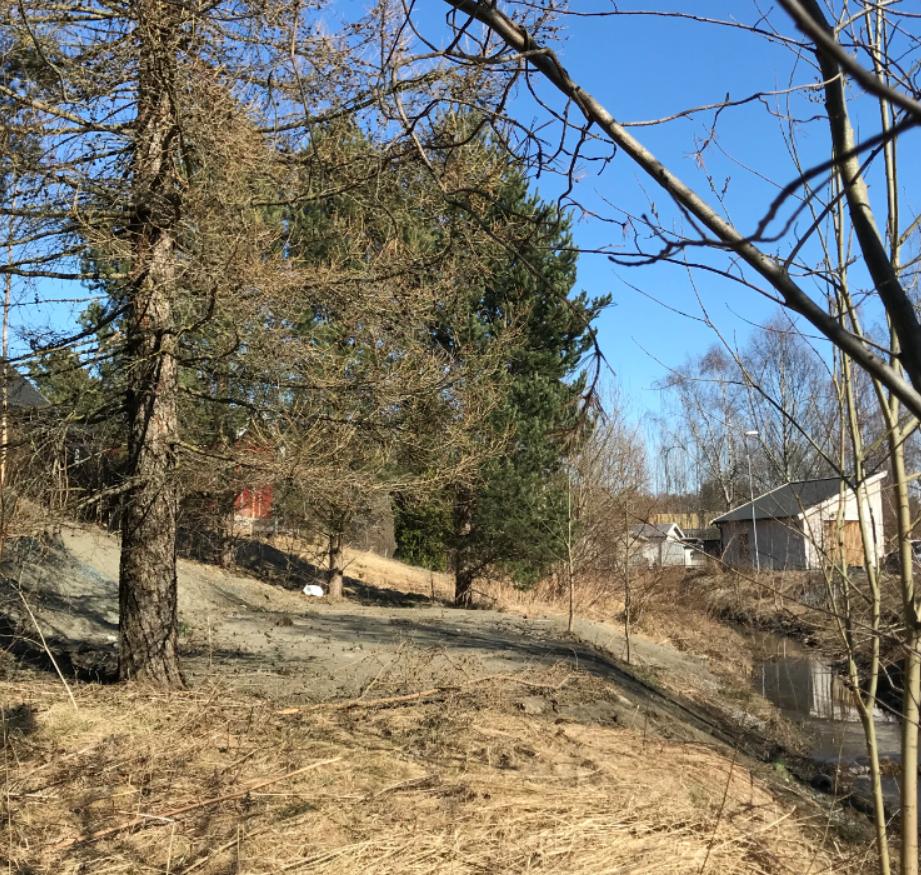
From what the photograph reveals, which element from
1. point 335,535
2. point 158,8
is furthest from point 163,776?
point 335,535

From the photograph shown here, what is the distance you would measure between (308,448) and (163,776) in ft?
9.27

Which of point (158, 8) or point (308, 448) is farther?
point (308, 448)

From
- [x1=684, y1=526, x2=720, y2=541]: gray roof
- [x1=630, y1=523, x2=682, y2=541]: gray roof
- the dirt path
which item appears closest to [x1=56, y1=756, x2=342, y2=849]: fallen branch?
the dirt path

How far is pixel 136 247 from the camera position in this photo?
6.52 m

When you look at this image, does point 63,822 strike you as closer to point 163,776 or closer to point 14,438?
point 163,776

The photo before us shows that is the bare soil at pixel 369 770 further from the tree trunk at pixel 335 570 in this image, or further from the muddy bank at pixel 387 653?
the tree trunk at pixel 335 570

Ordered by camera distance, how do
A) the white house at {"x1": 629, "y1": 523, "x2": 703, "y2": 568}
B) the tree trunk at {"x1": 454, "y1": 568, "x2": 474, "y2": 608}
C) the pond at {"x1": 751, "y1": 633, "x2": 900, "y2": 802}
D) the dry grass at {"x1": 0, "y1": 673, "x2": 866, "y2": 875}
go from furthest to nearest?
the tree trunk at {"x1": 454, "y1": 568, "x2": 474, "y2": 608} < the pond at {"x1": 751, "y1": 633, "x2": 900, "y2": 802} < the dry grass at {"x1": 0, "y1": 673, "x2": 866, "y2": 875} < the white house at {"x1": 629, "y1": 523, "x2": 703, "y2": 568}

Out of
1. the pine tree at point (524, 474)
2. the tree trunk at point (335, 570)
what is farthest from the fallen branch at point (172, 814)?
the tree trunk at point (335, 570)

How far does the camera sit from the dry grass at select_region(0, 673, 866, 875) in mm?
4160

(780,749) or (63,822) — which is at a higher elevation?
(63,822)

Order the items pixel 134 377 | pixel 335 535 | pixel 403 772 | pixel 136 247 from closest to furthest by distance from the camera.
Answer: pixel 403 772 < pixel 136 247 < pixel 134 377 < pixel 335 535

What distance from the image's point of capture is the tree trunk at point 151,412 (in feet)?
21.5

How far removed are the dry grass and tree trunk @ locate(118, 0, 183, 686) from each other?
495mm

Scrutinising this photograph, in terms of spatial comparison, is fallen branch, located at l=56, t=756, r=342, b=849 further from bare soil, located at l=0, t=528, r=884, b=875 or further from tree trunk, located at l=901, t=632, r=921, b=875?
tree trunk, located at l=901, t=632, r=921, b=875
